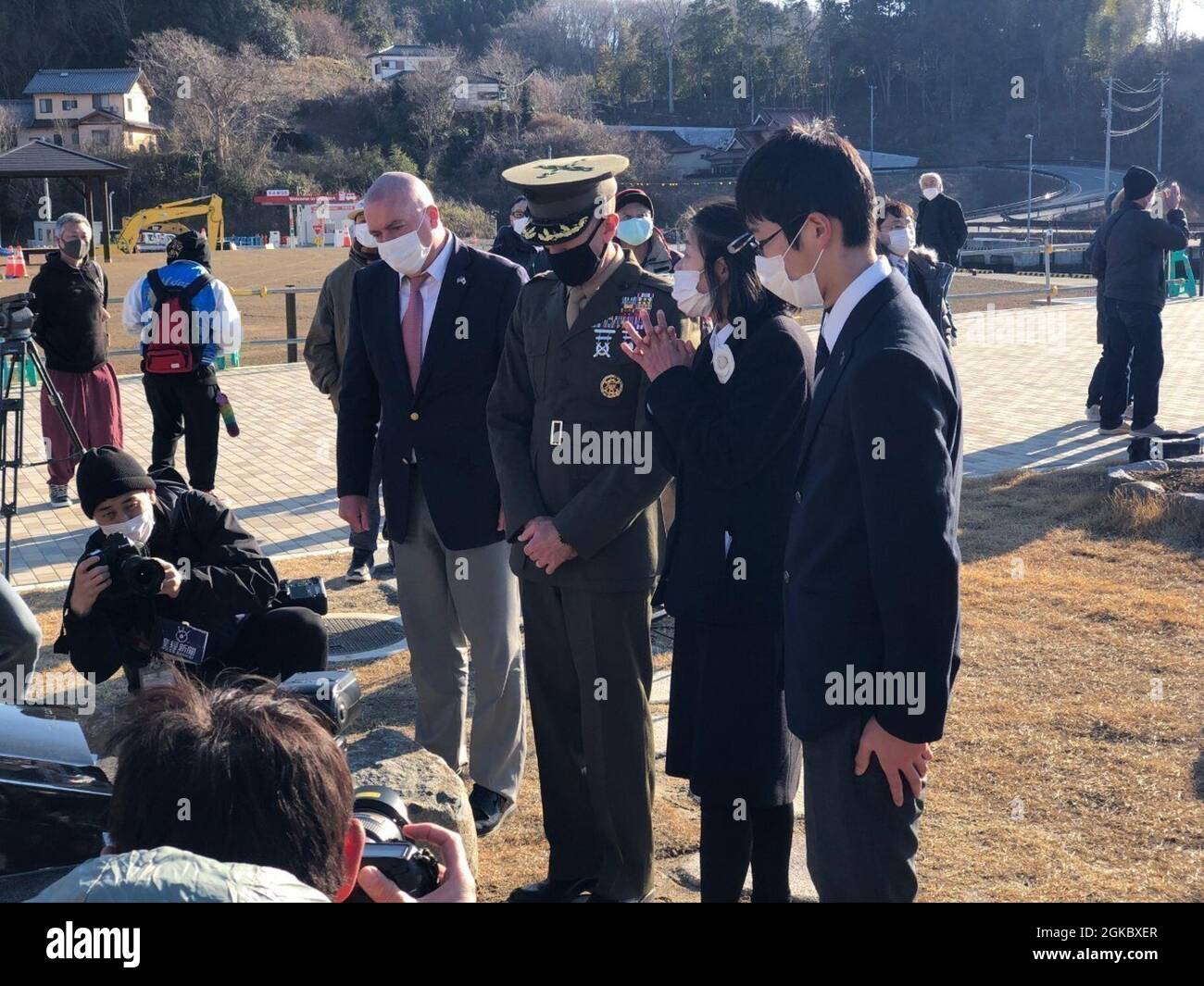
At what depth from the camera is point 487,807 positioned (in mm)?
4688

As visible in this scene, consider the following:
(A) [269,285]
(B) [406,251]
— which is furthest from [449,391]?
(A) [269,285]

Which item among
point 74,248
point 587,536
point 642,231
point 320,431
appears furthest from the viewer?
point 320,431

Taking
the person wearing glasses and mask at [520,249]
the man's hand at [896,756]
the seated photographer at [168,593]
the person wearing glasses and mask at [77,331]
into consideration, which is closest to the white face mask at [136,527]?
the seated photographer at [168,593]

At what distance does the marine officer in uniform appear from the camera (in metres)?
3.96

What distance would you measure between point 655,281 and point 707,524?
906 mm

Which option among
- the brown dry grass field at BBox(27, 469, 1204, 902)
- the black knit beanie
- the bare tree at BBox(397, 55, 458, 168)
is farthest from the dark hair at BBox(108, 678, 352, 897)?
the bare tree at BBox(397, 55, 458, 168)

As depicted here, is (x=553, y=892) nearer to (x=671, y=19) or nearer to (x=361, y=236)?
(x=361, y=236)

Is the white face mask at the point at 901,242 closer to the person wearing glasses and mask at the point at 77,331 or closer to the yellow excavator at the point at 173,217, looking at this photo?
the person wearing glasses and mask at the point at 77,331

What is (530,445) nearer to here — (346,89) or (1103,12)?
(346,89)

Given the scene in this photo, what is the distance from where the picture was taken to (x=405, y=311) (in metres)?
4.90

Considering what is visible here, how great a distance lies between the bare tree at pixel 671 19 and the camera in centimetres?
8494

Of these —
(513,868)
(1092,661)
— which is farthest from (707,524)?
(1092,661)

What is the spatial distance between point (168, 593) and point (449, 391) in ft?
4.01

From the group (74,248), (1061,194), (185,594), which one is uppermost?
(1061,194)
